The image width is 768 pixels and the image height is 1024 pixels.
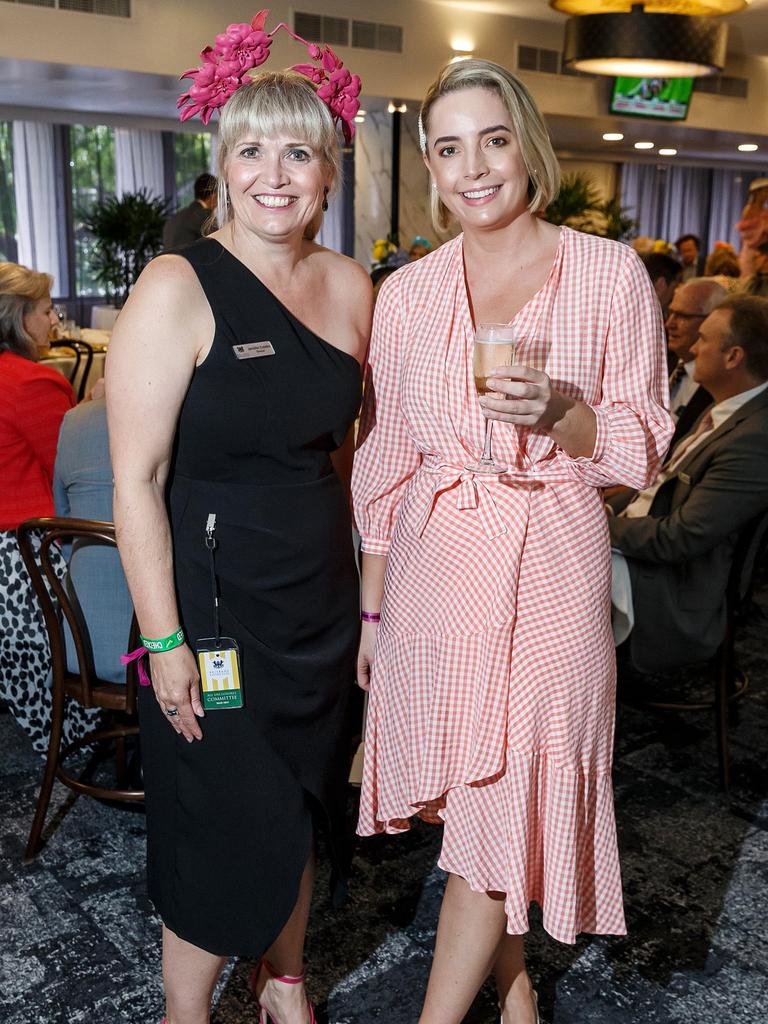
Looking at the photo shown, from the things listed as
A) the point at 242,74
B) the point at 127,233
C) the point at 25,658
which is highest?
the point at 242,74

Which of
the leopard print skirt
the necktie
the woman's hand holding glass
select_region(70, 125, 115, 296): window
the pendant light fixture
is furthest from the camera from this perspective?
select_region(70, 125, 115, 296): window

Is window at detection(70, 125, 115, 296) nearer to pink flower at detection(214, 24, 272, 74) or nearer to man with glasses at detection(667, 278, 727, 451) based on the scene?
man with glasses at detection(667, 278, 727, 451)

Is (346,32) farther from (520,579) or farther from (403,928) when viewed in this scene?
(520,579)

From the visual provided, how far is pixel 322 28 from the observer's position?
8227 mm

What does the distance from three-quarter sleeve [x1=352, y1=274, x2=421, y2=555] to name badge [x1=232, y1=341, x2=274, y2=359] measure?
0.74 ft

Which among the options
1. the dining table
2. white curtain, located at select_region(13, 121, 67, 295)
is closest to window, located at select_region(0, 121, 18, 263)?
white curtain, located at select_region(13, 121, 67, 295)

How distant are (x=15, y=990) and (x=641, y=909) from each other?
136 cm

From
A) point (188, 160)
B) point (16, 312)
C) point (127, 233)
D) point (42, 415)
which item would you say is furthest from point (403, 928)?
point (188, 160)

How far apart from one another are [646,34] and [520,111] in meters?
A: 6.26

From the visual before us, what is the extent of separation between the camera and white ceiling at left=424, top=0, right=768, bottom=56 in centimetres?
854

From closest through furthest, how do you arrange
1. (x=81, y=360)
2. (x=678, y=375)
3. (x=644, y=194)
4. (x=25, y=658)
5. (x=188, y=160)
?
(x=25, y=658) < (x=678, y=375) < (x=81, y=360) < (x=188, y=160) < (x=644, y=194)

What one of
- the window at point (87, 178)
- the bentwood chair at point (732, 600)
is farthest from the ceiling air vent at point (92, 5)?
the bentwood chair at point (732, 600)

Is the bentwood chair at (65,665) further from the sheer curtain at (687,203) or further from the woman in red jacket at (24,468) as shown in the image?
the sheer curtain at (687,203)

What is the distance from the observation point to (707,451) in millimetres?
2975
